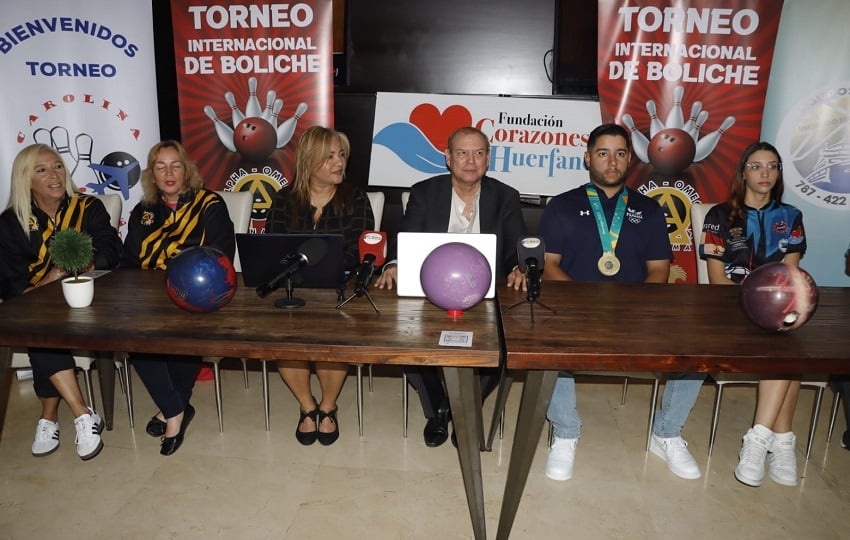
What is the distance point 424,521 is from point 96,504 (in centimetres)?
115

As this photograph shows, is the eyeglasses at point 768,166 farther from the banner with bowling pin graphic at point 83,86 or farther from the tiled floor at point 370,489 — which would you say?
the banner with bowling pin graphic at point 83,86

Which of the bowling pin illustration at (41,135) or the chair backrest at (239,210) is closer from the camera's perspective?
the chair backrest at (239,210)

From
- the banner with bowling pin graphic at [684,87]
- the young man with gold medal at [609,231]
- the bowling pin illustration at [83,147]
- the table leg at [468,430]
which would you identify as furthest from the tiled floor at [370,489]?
the bowling pin illustration at [83,147]

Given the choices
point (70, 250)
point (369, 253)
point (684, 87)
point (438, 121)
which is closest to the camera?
point (70, 250)

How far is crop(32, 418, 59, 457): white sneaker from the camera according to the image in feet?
8.11

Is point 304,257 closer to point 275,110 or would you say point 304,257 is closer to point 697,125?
point 275,110

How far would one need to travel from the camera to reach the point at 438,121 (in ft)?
11.8

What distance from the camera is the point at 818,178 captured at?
11.5 ft

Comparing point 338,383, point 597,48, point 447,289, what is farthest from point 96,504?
point 597,48

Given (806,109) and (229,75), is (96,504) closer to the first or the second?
(229,75)

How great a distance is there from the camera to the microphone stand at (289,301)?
2.01m

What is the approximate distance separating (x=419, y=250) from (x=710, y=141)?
227 centimetres

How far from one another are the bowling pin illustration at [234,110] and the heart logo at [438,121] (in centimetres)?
104

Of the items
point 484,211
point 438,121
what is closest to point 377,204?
point 484,211
